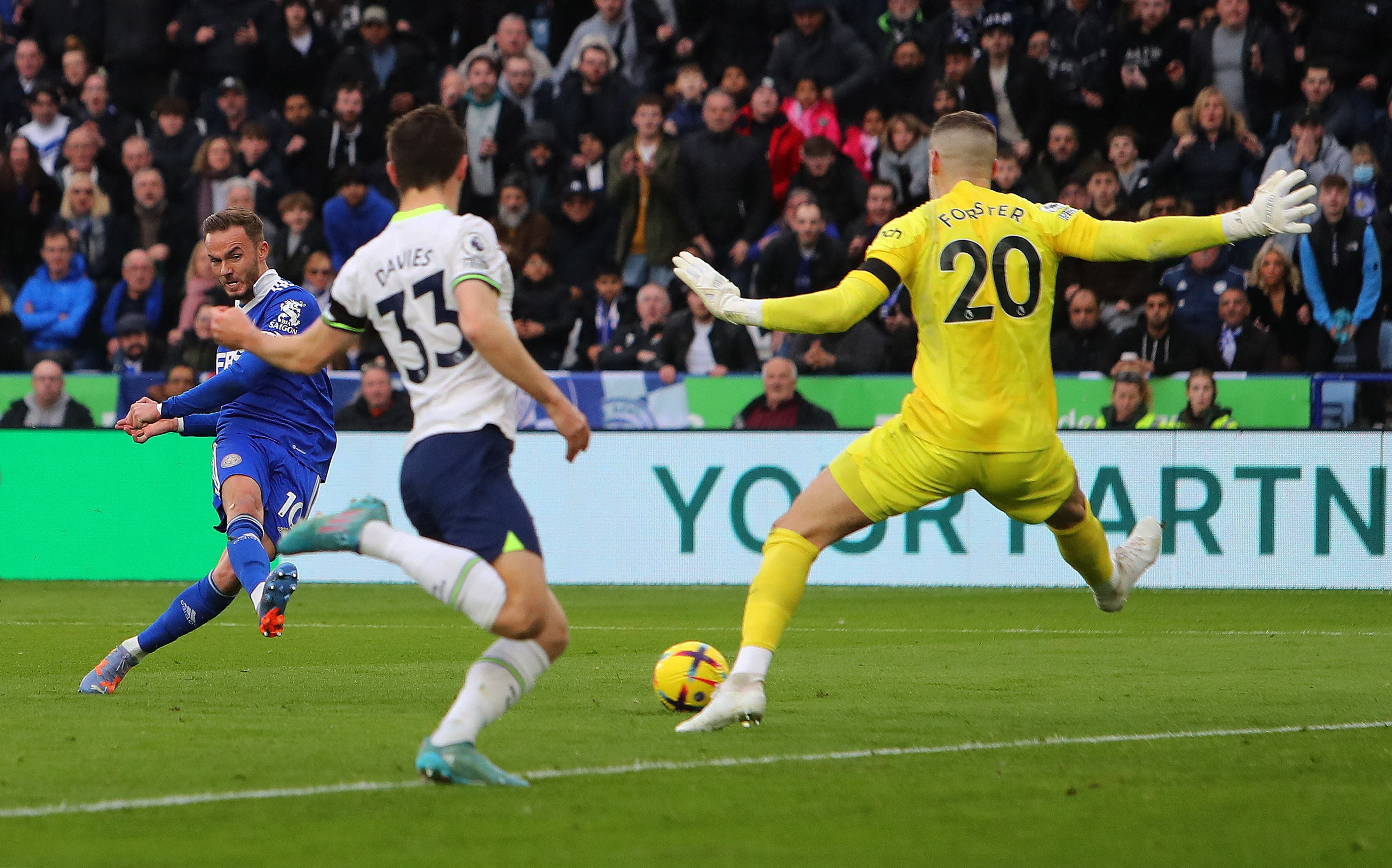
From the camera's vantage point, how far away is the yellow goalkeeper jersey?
702 centimetres

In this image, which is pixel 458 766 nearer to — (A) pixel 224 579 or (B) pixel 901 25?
(A) pixel 224 579

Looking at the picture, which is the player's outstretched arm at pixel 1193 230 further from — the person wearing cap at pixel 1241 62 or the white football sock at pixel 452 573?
the person wearing cap at pixel 1241 62

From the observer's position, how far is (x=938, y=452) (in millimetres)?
7043

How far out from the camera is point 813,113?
17.7 meters

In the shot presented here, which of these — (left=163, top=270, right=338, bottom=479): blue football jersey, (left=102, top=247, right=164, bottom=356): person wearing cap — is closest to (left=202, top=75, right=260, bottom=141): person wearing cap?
(left=102, top=247, right=164, bottom=356): person wearing cap

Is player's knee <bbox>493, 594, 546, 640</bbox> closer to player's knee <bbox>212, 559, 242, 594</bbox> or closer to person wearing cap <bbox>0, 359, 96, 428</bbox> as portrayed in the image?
player's knee <bbox>212, 559, 242, 594</bbox>

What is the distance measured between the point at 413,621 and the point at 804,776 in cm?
705

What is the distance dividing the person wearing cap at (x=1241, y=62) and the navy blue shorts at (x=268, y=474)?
10.9 m

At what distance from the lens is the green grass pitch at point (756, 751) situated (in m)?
4.84

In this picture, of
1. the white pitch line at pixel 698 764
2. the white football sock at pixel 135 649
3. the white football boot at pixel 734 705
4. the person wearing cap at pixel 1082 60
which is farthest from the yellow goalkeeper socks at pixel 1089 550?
the person wearing cap at pixel 1082 60

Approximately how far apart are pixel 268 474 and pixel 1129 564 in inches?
153

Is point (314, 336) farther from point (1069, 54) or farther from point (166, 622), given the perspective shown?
point (1069, 54)

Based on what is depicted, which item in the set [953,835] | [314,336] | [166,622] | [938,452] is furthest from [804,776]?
[166,622]

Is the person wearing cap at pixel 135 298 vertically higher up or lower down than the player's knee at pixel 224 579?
higher up
